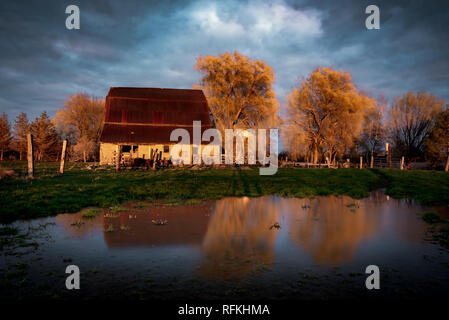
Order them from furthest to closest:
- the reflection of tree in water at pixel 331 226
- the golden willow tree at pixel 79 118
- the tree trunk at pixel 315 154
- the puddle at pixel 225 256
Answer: the golden willow tree at pixel 79 118 → the tree trunk at pixel 315 154 → the reflection of tree in water at pixel 331 226 → the puddle at pixel 225 256

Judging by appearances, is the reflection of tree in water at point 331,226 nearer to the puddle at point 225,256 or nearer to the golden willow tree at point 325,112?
the puddle at point 225,256

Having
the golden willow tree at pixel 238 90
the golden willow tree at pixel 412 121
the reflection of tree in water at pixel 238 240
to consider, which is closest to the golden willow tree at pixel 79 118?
the golden willow tree at pixel 238 90

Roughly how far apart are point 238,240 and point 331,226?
11.6 feet

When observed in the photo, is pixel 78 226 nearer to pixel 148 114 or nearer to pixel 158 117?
pixel 158 117

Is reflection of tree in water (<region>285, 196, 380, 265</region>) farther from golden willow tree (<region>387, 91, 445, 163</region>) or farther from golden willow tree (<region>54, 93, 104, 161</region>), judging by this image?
golden willow tree (<region>54, 93, 104, 161</region>)

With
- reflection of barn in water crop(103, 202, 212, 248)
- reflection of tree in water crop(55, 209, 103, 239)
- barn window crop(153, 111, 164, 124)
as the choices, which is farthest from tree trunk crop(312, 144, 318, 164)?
reflection of tree in water crop(55, 209, 103, 239)

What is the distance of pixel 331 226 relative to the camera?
379 inches

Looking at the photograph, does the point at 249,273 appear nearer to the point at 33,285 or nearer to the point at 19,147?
the point at 33,285

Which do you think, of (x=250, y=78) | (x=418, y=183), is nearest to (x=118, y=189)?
(x=418, y=183)

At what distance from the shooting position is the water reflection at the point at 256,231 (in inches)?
264

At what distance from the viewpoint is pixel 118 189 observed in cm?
1574

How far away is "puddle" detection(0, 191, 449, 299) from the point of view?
510 centimetres

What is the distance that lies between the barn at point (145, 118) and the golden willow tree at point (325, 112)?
1662 cm

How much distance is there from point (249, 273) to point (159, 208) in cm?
706
